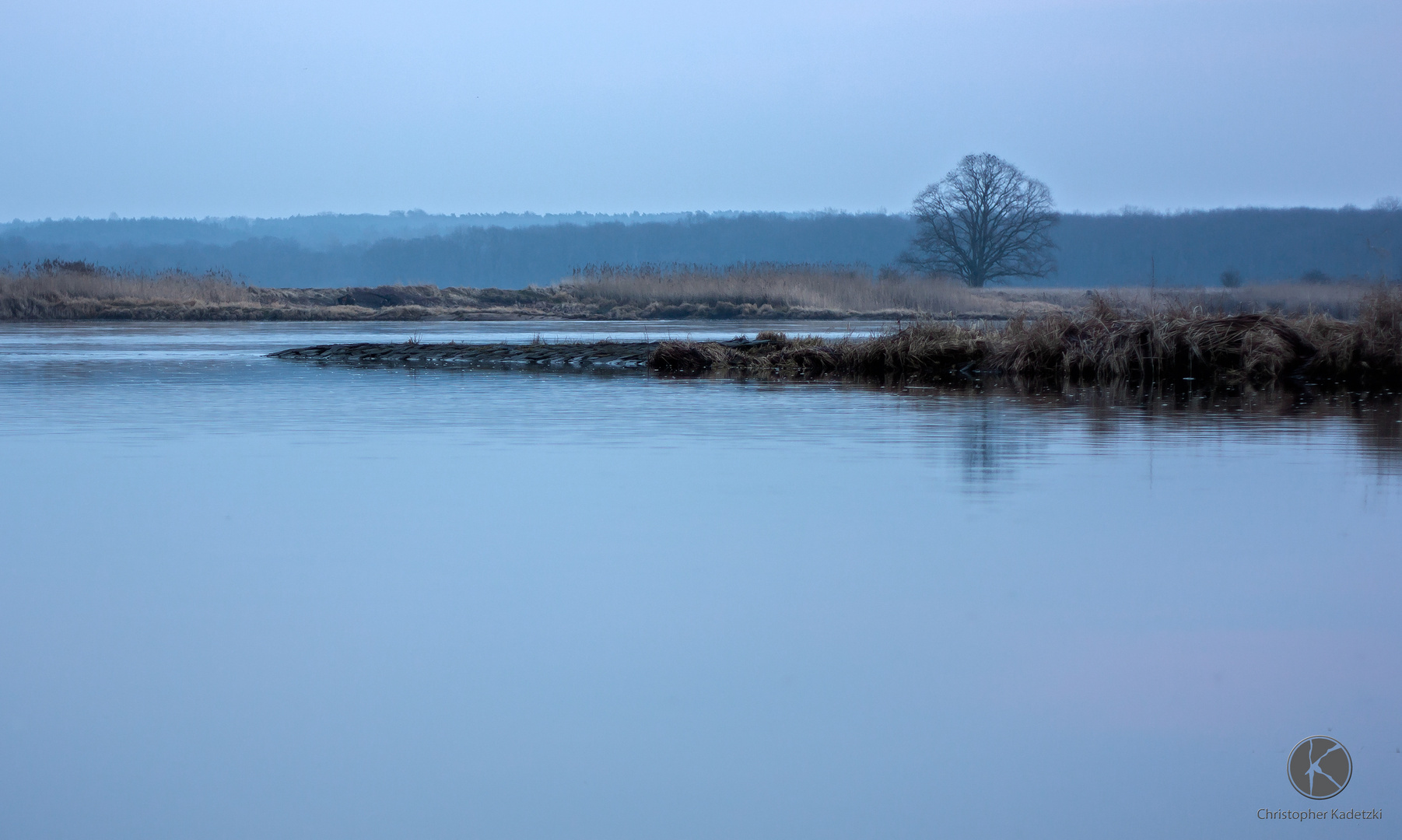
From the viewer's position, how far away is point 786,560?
16.9 feet

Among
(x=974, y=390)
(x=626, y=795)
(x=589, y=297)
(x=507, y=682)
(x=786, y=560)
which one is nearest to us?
(x=626, y=795)

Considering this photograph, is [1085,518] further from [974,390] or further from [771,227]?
[771,227]

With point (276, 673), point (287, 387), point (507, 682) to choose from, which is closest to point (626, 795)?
point (507, 682)

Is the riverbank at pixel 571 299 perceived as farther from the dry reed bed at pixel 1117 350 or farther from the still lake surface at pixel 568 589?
the still lake surface at pixel 568 589

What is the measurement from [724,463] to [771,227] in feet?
442

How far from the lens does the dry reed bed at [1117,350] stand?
15148 mm

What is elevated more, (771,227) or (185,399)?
(771,227)

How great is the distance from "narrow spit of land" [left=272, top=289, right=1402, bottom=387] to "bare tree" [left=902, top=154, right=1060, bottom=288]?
4502cm

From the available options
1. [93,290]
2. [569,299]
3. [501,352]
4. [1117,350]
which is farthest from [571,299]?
[1117,350]

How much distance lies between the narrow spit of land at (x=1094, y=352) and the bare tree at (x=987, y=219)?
148ft

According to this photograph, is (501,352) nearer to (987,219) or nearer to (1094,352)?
(1094,352)

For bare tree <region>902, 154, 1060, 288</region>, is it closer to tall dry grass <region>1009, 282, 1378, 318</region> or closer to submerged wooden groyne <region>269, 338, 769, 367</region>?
tall dry grass <region>1009, 282, 1378, 318</region>

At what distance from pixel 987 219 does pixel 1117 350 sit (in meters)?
48.4

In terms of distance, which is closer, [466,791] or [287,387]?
[466,791]
